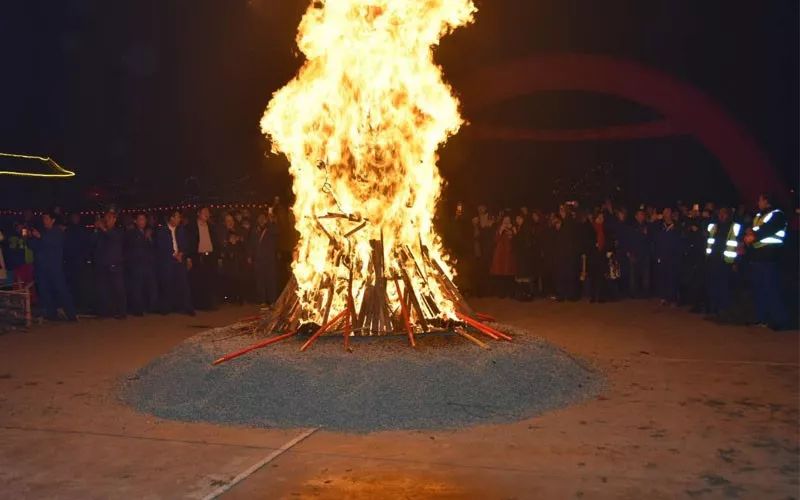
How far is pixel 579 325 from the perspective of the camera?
41.9 ft

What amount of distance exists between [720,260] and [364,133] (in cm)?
725

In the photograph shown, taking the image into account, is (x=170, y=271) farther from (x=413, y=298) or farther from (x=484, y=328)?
(x=484, y=328)

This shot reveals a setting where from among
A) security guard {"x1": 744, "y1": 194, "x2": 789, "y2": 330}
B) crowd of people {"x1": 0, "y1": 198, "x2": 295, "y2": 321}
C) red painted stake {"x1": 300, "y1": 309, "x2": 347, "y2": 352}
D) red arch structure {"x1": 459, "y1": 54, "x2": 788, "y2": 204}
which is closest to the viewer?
red painted stake {"x1": 300, "y1": 309, "x2": 347, "y2": 352}

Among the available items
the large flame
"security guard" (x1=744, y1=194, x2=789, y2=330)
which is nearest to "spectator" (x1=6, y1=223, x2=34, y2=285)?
the large flame

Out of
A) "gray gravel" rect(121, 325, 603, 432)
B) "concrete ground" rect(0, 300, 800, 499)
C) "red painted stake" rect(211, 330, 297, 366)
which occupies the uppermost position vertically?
"red painted stake" rect(211, 330, 297, 366)

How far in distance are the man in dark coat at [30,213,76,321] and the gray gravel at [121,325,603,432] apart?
5948mm

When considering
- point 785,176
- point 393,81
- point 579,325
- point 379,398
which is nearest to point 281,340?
A: point 379,398

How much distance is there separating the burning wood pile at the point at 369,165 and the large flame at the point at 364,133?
0.01 meters

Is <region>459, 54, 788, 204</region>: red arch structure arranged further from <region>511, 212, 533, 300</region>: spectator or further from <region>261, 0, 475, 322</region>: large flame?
<region>261, 0, 475, 322</region>: large flame

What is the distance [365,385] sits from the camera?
23.9 ft

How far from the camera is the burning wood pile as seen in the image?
8.65 meters

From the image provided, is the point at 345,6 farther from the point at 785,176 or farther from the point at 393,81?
the point at 785,176

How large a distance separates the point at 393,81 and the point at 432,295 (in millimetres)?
2376

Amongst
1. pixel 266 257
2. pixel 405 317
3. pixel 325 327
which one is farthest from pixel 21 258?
pixel 405 317
